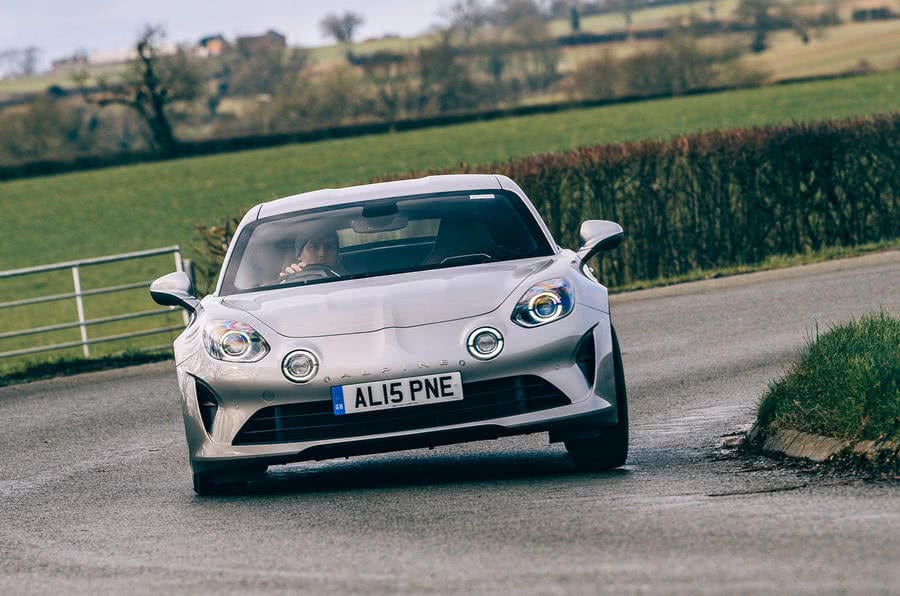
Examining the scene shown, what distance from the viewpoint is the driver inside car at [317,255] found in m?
8.80

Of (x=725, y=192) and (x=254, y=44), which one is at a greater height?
(x=725, y=192)

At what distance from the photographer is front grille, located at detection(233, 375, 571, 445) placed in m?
7.55

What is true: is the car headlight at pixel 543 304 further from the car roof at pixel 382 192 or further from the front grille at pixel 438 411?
the car roof at pixel 382 192

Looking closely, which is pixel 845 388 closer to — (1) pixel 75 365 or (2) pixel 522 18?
(1) pixel 75 365

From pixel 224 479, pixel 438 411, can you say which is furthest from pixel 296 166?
pixel 438 411

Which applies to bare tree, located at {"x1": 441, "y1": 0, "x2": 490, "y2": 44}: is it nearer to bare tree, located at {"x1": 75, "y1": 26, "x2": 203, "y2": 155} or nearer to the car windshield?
bare tree, located at {"x1": 75, "y1": 26, "x2": 203, "y2": 155}

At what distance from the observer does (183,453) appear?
10.9m

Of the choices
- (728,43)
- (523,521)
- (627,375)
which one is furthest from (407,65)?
(523,521)

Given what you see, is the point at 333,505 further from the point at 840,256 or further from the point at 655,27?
the point at 655,27

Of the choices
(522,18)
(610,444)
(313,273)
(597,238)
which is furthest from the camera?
(522,18)

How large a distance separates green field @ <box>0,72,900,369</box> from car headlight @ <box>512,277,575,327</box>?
3780cm

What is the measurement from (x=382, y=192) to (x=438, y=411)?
7.07 ft

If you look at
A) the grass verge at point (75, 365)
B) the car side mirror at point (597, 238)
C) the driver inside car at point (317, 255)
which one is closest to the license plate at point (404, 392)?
the driver inside car at point (317, 255)

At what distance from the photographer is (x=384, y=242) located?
30.5ft
